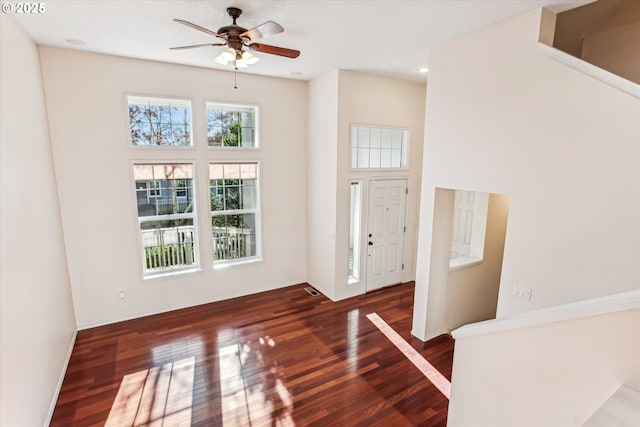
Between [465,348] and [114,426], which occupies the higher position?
[465,348]

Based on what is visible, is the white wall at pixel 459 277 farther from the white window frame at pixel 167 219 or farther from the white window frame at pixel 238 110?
the white window frame at pixel 167 219

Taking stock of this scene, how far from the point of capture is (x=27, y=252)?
8.77 ft

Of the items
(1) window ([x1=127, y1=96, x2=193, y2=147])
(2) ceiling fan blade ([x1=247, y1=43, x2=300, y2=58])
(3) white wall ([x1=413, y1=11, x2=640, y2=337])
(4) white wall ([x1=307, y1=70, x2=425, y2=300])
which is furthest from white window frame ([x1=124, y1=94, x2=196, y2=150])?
(3) white wall ([x1=413, y1=11, x2=640, y2=337])

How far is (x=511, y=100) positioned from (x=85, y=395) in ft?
16.3

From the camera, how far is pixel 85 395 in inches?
124

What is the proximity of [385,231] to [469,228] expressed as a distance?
1.34 meters

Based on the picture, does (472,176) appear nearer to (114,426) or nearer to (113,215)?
(114,426)

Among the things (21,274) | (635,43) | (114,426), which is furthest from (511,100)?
(114,426)

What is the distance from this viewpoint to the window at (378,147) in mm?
5117

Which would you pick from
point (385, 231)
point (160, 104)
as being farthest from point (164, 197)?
point (385, 231)

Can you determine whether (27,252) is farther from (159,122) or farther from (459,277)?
(459,277)

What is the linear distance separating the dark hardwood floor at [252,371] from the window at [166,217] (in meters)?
0.78

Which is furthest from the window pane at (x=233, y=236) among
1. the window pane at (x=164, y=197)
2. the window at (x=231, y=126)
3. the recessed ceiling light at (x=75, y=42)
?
the recessed ceiling light at (x=75, y=42)

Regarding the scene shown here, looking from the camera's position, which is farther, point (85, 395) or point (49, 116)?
point (49, 116)
